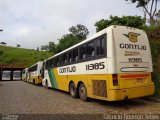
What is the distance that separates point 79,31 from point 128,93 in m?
54.4

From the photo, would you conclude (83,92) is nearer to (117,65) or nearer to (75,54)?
(75,54)

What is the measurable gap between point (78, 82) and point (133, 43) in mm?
4024

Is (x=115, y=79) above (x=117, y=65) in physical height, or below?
below

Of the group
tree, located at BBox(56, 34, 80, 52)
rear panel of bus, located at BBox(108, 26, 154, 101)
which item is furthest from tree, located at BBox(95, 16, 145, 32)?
tree, located at BBox(56, 34, 80, 52)

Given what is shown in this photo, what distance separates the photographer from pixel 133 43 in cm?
1019

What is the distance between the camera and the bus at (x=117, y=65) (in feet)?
30.9

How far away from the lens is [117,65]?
372 inches

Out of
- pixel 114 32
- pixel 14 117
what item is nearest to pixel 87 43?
pixel 114 32

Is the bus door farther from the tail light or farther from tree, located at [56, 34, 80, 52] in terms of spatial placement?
tree, located at [56, 34, 80, 52]

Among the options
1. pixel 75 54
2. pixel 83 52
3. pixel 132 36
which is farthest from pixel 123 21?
pixel 132 36

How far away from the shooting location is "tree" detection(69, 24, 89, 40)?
61.6 metres

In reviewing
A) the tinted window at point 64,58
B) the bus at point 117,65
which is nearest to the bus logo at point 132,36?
the bus at point 117,65

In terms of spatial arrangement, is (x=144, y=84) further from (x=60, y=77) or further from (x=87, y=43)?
(x=60, y=77)

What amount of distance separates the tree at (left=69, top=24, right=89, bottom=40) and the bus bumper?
5105 centimetres
